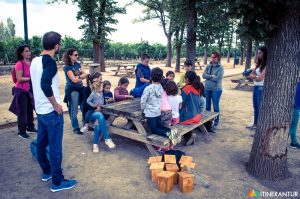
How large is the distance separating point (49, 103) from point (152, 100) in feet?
5.81

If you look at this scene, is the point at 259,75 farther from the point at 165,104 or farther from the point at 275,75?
the point at 165,104

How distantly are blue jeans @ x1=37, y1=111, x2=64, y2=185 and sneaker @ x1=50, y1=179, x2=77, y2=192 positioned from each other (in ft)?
0.17

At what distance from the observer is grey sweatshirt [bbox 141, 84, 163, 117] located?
4332mm

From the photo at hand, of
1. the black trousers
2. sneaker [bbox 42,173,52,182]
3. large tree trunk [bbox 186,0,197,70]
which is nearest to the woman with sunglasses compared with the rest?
the black trousers

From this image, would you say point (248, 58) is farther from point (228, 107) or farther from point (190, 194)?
point (190, 194)

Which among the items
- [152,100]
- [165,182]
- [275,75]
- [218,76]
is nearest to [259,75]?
[218,76]

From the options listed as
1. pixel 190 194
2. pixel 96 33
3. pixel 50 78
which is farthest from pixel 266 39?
pixel 96 33

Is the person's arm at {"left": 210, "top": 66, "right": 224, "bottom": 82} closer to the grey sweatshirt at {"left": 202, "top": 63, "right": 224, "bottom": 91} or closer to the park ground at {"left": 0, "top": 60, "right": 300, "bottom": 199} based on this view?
the grey sweatshirt at {"left": 202, "top": 63, "right": 224, "bottom": 91}

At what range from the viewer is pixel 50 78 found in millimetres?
2955

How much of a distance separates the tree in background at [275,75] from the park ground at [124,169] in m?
0.33

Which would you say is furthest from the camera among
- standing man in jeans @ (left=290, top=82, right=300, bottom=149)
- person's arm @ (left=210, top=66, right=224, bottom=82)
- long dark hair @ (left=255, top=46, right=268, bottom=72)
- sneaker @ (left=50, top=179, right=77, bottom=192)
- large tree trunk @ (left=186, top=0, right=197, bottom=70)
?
large tree trunk @ (left=186, top=0, right=197, bottom=70)

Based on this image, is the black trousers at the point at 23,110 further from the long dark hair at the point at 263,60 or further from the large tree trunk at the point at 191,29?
the large tree trunk at the point at 191,29

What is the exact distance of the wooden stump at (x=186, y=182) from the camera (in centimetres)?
338

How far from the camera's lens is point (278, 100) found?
369 cm
